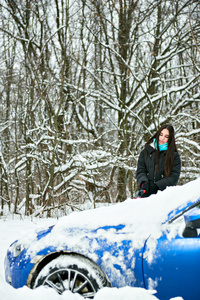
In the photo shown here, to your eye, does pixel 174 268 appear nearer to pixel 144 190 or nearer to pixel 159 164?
pixel 144 190

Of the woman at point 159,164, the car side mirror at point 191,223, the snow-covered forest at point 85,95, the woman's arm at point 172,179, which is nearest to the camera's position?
the car side mirror at point 191,223

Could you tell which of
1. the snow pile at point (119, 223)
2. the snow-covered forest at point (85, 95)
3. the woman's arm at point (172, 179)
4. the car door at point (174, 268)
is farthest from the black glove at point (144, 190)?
the snow-covered forest at point (85, 95)

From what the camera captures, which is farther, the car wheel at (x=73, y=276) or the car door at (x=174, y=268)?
the car wheel at (x=73, y=276)

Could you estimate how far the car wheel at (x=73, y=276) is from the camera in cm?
253

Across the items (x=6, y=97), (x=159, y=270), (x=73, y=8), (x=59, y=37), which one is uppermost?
(x=73, y=8)

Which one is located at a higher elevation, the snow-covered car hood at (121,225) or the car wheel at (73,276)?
the snow-covered car hood at (121,225)

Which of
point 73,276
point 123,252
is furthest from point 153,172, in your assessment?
point 73,276

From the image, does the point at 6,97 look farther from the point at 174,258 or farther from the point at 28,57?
the point at 174,258

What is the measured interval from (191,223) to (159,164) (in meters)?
1.89

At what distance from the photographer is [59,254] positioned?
8.69ft

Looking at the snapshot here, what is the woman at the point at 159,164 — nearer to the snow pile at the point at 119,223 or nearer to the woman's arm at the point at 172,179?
the woman's arm at the point at 172,179

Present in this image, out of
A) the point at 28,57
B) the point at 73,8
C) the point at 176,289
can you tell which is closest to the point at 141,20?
the point at 73,8

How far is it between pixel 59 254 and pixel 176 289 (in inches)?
37.1

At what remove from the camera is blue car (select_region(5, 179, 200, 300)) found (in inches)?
93.4
